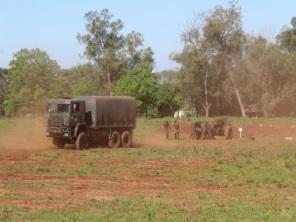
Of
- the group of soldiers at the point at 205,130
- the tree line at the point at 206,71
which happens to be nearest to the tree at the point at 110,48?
the tree line at the point at 206,71

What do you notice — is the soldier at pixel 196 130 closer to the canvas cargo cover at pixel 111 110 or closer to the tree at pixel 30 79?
the canvas cargo cover at pixel 111 110

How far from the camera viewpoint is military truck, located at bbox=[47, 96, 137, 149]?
32.7 meters

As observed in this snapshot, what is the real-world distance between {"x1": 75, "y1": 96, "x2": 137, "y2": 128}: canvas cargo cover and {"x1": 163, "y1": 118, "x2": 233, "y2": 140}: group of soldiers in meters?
8.48

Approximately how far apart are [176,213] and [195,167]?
35.3 ft

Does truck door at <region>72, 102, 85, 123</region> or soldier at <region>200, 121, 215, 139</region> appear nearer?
truck door at <region>72, 102, 85, 123</region>

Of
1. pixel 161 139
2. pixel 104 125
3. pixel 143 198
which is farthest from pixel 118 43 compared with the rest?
pixel 143 198

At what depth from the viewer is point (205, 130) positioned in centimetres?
4531

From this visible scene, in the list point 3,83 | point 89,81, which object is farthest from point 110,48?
point 3,83

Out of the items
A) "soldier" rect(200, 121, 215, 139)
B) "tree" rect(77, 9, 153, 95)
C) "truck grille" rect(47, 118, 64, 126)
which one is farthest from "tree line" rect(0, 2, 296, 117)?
"truck grille" rect(47, 118, 64, 126)

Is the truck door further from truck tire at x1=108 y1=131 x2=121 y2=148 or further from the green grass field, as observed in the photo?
the green grass field

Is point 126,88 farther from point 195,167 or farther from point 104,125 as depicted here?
point 195,167

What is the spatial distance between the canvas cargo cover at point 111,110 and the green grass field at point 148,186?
390 centimetres

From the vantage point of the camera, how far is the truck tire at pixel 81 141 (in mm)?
32906

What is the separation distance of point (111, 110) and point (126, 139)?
2.22 meters
